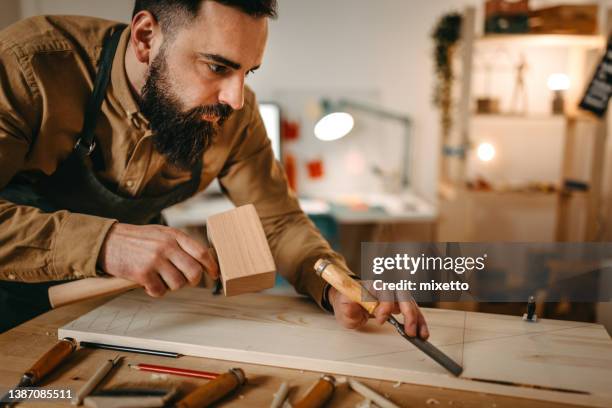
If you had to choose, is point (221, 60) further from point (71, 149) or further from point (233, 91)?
point (71, 149)

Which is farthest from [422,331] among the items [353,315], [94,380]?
[94,380]

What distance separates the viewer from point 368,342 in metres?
1.04

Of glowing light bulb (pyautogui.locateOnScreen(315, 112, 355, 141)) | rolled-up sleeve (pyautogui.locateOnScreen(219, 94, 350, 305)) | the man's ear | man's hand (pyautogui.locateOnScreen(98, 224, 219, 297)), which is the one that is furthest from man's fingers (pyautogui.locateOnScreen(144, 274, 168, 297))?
glowing light bulb (pyautogui.locateOnScreen(315, 112, 355, 141))

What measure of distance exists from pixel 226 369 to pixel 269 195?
676 mm

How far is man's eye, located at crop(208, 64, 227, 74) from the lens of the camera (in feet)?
3.84

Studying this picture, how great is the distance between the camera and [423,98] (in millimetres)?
3615

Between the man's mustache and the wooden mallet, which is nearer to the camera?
the wooden mallet

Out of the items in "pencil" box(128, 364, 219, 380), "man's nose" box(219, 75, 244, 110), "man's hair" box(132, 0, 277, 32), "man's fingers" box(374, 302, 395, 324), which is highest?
"man's hair" box(132, 0, 277, 32)

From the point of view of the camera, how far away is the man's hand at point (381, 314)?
1.00 meters

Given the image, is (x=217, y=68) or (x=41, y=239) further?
(x=217, y=68)

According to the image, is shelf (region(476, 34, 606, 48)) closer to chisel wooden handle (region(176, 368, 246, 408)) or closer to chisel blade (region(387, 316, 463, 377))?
chisel blade (region(387, 316, 463, 377))

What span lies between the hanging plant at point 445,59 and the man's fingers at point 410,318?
257 centimetres

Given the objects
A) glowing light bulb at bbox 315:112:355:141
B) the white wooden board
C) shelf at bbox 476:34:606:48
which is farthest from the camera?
shelf at bbox 476:34:606:48

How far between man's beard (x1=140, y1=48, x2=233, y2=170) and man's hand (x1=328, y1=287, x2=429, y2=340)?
1.84ft
